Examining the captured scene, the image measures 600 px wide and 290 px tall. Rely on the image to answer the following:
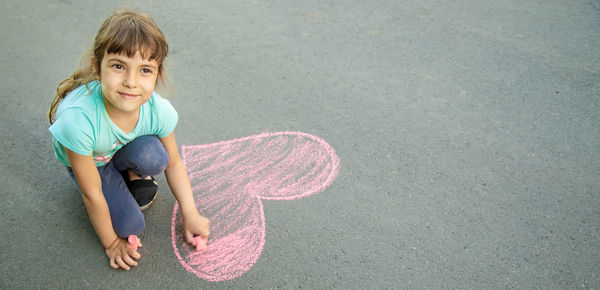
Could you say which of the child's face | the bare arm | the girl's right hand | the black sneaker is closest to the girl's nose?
the child's face

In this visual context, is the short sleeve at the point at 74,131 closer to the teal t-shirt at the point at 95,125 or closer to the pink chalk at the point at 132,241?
the teal t-shirt at the point at 95,125

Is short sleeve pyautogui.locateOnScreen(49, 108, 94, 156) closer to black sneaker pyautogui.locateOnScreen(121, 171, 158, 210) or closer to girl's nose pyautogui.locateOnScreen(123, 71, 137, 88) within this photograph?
girl's nose pyautogui.locateOnScreen(123, 71, 137, 88)

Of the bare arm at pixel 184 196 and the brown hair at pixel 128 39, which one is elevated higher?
the brown hair at pixel 128 39

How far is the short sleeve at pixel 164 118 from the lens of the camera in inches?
81.9

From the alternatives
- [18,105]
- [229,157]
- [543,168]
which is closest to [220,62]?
[229,157]

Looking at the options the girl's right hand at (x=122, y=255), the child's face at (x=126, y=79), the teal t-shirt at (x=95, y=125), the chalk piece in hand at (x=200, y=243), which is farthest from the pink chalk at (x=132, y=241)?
the child's face at (x=126, y=79)

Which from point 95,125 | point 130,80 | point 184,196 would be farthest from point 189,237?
point 130,80

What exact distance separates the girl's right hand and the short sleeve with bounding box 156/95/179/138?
1.87ft

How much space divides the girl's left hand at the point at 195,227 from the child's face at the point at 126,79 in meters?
0.64

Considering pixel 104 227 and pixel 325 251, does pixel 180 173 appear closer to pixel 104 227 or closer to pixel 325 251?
pixel 104 227

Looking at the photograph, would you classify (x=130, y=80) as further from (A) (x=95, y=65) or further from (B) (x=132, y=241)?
(B) (x=132, y=241)

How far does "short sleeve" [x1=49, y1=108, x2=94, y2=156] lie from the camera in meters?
1.81

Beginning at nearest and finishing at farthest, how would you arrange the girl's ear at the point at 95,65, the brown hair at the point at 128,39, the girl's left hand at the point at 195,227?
the brown hair at the point at 128,39 → the girl's ear at the point at 95,65 → the girl's left hand at the point at 195,227

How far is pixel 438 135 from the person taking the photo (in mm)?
2938
